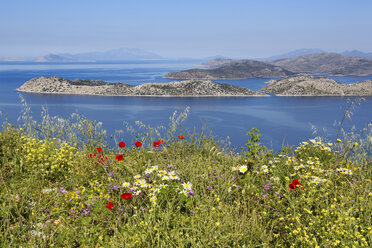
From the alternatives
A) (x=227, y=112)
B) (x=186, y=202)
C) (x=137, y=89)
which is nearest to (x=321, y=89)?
(x=227, y=112)

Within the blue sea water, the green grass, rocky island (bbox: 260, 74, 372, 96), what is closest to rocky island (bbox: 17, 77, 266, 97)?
the blue sea water

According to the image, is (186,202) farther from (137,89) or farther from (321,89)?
(321,89)

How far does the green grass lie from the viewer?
3.79 m

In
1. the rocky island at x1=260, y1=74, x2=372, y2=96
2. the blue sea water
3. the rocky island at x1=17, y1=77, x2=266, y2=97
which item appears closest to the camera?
the blue sea water

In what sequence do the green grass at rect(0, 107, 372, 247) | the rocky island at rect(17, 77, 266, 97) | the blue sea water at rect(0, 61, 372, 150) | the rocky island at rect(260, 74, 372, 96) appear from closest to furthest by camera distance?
the green grass at rect(0, 107, 372, 247), the blue sea water at rect(0, 61, 372, 150), the rocky island at rect(17, 77, 266, 97), the rocky island at rect(260, 74, 372, 96)

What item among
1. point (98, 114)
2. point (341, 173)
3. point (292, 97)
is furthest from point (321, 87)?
point (341, 173)

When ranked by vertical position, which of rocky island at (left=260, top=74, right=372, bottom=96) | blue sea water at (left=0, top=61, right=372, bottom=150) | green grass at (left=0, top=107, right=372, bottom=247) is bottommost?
blue sea water at (left=0, top=61, right=372, bottom=150)

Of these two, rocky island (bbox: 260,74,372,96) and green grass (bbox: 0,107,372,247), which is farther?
rocky island (bbox: 260,74,372,96)

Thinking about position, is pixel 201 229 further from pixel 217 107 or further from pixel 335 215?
pixel 217 107

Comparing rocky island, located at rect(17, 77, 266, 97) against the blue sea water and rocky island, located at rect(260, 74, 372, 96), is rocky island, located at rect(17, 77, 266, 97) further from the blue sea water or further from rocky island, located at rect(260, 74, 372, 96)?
rocky island, located at rect(260, 74, 372, 96)

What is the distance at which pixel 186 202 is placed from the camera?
177 inches

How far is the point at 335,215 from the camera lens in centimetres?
404

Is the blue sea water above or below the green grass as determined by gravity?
below

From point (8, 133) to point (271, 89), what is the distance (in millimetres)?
134012
